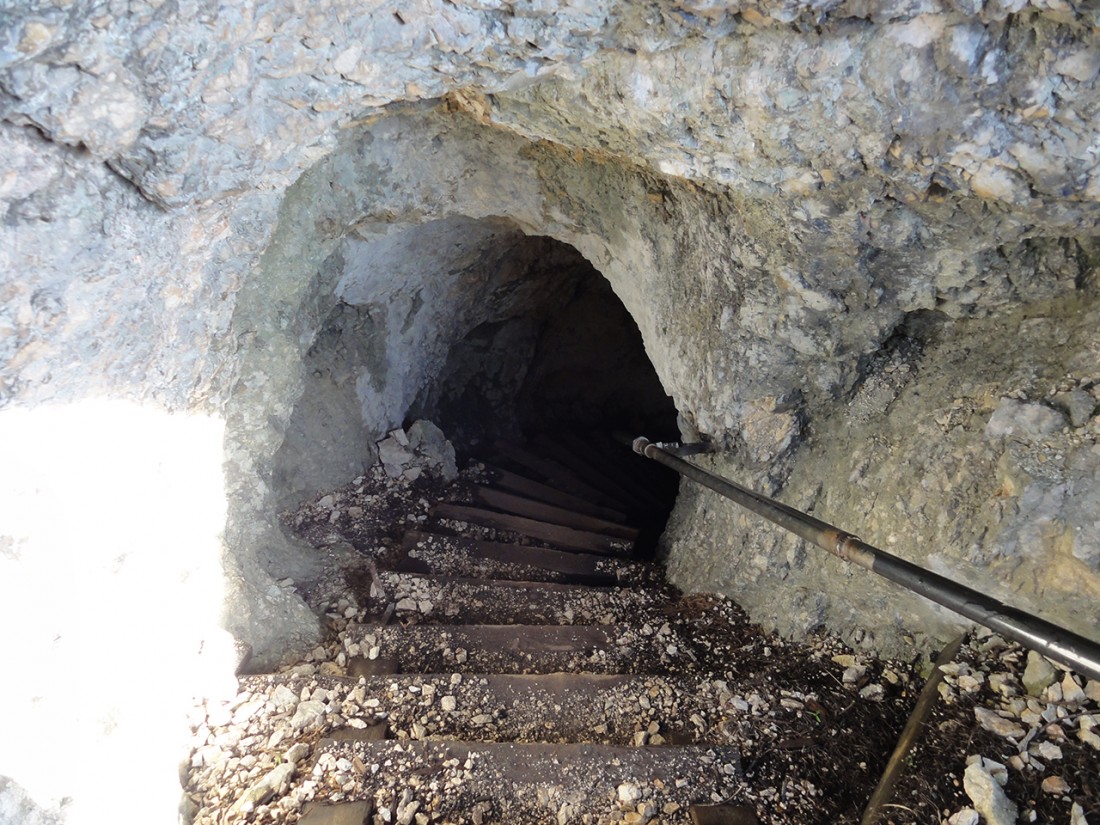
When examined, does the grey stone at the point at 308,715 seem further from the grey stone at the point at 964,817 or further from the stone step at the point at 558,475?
the stone step at the point at 558,475

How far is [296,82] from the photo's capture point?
65.6 inches

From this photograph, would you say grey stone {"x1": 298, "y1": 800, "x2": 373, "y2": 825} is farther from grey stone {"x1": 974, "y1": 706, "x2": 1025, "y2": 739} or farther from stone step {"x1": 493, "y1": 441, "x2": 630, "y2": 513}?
stone step {"x1": 493, "y1": 441, "x2": 630, "y2": 513}

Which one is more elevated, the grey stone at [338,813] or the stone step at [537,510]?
the stone step at [537,510]

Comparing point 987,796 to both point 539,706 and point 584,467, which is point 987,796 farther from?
point 584,467

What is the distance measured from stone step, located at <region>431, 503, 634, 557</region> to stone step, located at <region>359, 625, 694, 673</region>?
1425mm

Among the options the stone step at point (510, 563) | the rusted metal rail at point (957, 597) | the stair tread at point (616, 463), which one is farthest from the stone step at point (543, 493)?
the rusted metal rail at point (957, 597)

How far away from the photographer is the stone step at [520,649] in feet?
9.29

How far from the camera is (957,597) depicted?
1.55 meters

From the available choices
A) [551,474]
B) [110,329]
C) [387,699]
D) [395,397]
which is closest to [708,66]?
[110,329]

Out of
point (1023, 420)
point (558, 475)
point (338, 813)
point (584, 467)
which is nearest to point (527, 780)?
point (338, 813)

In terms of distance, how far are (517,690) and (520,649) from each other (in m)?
0.38

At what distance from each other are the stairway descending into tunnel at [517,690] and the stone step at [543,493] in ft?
2.26

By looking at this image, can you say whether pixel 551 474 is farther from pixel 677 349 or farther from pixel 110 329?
pixel 110 329

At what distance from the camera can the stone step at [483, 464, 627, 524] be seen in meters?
5.25
